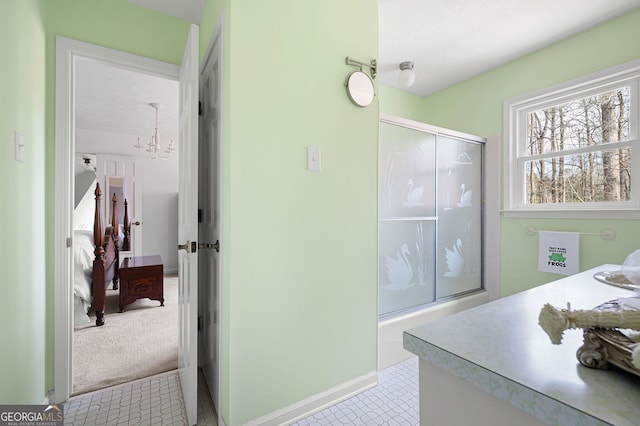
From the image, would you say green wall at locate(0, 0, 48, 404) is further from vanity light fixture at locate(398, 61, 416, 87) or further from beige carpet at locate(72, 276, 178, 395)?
vanity light fixture at locate(398, 61, 416, 87)

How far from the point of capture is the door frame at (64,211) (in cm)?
164

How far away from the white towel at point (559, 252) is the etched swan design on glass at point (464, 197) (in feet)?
2.03

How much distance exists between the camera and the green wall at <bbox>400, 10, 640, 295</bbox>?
207cm

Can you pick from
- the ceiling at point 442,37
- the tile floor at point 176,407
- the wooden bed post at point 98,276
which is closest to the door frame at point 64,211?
the tile floor at point 176,407

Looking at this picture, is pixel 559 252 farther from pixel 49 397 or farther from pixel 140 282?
pixel 140 282

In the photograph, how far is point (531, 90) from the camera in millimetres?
2549

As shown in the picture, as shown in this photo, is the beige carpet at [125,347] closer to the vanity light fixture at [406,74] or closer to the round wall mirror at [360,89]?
the round wall mirror at [360,89]

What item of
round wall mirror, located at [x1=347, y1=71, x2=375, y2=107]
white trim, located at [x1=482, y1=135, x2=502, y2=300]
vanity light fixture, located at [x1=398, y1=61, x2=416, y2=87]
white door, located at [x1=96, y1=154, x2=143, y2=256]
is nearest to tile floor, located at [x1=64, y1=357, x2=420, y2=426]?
white trim, located at [x1=482, y1=135, x2=502, y2=300]

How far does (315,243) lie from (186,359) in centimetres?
96

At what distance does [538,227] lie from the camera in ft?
8.25

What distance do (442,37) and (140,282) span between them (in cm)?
374

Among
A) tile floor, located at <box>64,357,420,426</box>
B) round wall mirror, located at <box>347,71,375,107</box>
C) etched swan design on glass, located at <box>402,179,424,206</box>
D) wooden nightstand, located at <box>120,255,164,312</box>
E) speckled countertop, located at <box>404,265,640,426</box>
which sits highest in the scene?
round wall mirror, located at <box>347,71,375,107</box>

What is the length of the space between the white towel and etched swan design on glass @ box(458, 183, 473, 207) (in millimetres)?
618

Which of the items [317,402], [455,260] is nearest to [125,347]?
[317,402]
